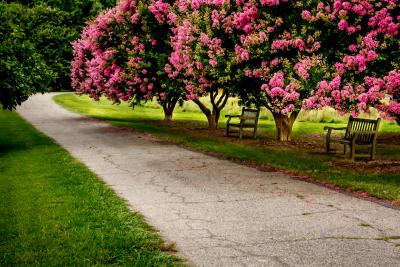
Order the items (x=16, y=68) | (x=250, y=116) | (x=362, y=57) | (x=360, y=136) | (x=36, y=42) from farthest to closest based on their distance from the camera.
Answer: (x=36, y=42)
(x=250, y=116)
(x=16, y=68)
(x=360, y=136)
(x=362, y=57)

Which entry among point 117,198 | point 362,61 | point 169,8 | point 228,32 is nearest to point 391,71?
point 362,61

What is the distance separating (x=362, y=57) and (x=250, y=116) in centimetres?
908

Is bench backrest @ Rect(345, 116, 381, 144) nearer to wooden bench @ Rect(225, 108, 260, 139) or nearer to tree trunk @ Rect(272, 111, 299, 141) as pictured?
tree trunk @ Rect(272, 111, 299, 141)

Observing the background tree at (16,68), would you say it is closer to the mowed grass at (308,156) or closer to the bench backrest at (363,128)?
the mowed grass at (308,156)

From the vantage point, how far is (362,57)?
11055 mm

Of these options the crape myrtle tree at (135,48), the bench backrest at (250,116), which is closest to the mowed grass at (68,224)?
the bench backrest at (250,116)

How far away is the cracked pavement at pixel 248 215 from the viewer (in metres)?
5.69

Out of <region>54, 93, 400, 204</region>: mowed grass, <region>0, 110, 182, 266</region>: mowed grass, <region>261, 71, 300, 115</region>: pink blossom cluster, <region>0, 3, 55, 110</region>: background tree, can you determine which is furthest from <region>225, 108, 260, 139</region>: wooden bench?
<region>0, 110, 182, 266</region>: mowed grass

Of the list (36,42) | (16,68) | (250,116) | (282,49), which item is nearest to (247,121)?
(250,116)

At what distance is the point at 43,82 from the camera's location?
16.5 metres

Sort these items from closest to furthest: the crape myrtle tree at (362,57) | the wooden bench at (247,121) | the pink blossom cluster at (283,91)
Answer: the crape myrtle tree at (362,57) → the pink blossom cluster at (283,91) → the wooden bench at (247,121)

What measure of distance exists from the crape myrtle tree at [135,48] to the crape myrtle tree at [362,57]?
8887 millimetres

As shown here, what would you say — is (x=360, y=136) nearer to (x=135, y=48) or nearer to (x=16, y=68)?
(x=16, y=68)

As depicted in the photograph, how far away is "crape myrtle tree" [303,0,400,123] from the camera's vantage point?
36.0 ft
